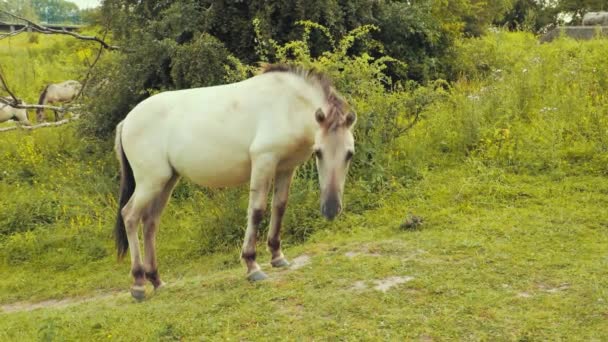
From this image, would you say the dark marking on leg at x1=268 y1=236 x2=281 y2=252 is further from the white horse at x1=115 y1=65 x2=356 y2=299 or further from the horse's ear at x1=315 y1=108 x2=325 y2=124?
the horse's ear at x1=315 y1=108 x2=325 y2=124

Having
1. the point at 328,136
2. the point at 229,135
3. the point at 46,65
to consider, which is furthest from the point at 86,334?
the point at 46,65

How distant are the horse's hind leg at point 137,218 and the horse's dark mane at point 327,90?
137 cm

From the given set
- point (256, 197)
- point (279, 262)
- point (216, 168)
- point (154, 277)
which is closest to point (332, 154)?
point (256, 197)

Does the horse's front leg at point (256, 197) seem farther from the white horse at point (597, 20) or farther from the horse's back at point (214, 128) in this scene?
the white horse at point (597, 20)

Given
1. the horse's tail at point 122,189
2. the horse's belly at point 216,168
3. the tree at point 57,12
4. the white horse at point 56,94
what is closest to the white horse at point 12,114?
the white horse at point 56,94

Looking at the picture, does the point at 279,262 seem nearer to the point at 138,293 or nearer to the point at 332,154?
the point at 138,293

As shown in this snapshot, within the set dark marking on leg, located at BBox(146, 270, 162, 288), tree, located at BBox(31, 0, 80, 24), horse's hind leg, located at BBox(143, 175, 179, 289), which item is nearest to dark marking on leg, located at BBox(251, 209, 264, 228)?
horse's hind leg, located at BBox(143, 175, 179, 289)

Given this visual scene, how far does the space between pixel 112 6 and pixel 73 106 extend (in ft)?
7.83

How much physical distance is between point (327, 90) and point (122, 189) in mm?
2086

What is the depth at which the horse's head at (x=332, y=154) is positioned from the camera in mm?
4102

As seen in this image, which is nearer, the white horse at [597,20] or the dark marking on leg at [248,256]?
the dark marking on leg at [248,256]

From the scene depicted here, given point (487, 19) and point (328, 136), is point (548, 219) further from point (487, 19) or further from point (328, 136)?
point (487, 19)

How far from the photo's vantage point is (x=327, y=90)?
14.7 feet

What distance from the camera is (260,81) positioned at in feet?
15.7
